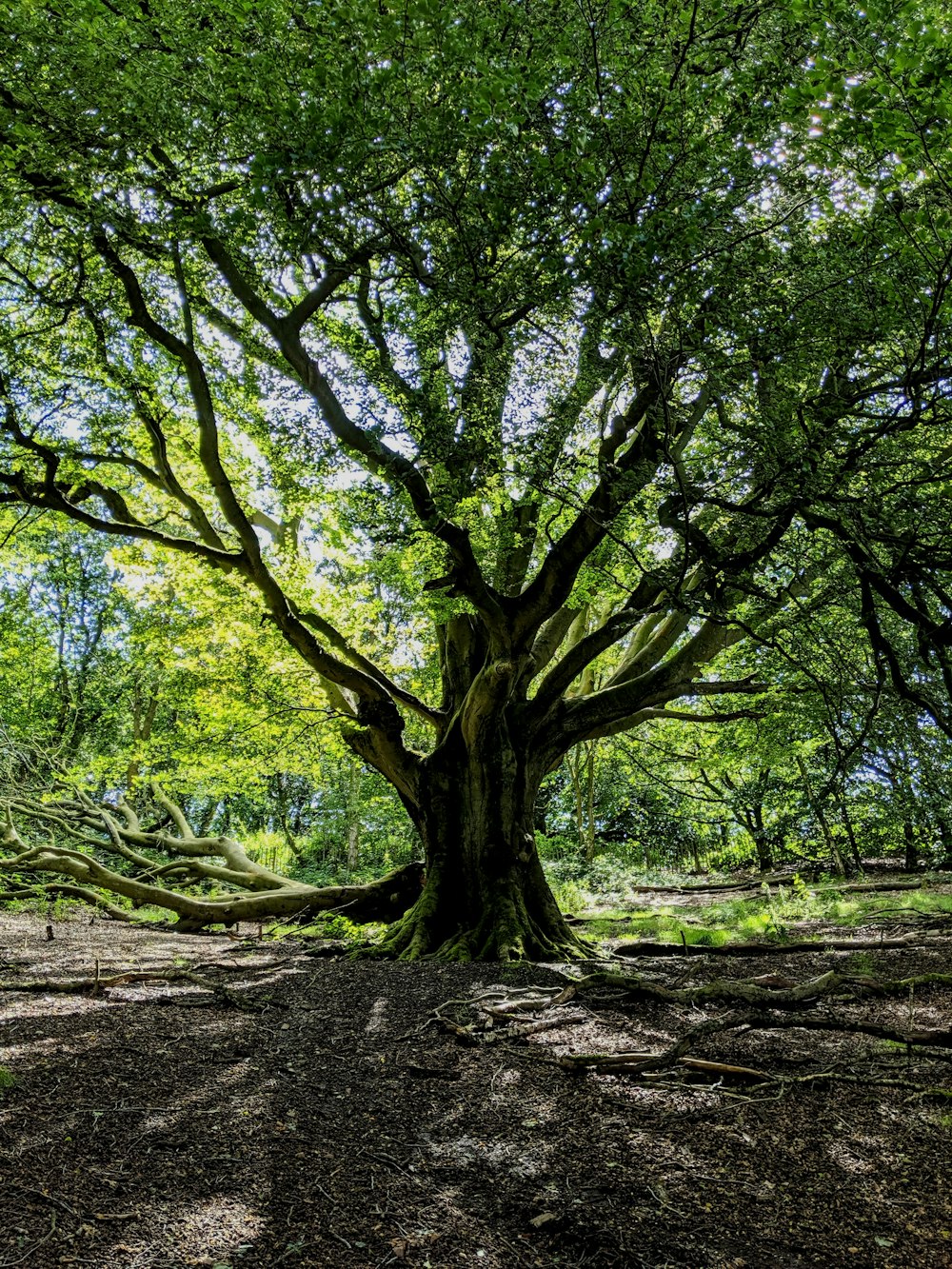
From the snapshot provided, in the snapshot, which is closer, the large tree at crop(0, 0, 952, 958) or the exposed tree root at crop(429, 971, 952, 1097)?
the large tree at crop(0, 0, 952, 958)

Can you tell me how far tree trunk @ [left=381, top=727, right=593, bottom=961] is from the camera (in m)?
8.05

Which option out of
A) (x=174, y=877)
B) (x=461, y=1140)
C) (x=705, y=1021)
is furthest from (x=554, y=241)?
(x=174, y=877)

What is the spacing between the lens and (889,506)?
3.68m

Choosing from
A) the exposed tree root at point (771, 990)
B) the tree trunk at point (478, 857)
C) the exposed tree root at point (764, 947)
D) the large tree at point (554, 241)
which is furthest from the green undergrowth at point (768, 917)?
the large tree at point (554, 241)

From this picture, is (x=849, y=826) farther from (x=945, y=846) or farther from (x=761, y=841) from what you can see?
(x=761, y=841)

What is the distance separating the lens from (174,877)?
12.9 metres

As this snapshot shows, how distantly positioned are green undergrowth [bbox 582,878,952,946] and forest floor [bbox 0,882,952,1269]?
3.84 m

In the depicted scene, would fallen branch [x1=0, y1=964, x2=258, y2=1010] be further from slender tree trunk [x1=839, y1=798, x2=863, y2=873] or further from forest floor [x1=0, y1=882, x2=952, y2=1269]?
slender tree trunk [x1=839, y1=798, x2=863, y2=873]

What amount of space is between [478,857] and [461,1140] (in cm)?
540

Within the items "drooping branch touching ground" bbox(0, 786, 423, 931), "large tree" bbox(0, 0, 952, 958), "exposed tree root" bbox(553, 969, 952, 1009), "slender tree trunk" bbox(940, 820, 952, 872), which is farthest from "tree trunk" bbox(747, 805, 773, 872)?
"exposed tree root" bbox(553, 969, 952, 1009)

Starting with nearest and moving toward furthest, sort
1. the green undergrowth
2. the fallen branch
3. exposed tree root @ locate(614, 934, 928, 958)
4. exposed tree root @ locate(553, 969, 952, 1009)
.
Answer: exposed tree root @ locate(553, 969, 952, 1009) < the fallen branch < exposed tree root @ locate(614, 934, 928, 958) < the green undergrowth

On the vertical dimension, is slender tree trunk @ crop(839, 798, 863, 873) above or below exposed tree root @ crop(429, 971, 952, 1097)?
above

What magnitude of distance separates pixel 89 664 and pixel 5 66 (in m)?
20.6

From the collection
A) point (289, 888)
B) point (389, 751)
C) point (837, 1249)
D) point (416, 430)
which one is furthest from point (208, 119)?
point (289, 888)
